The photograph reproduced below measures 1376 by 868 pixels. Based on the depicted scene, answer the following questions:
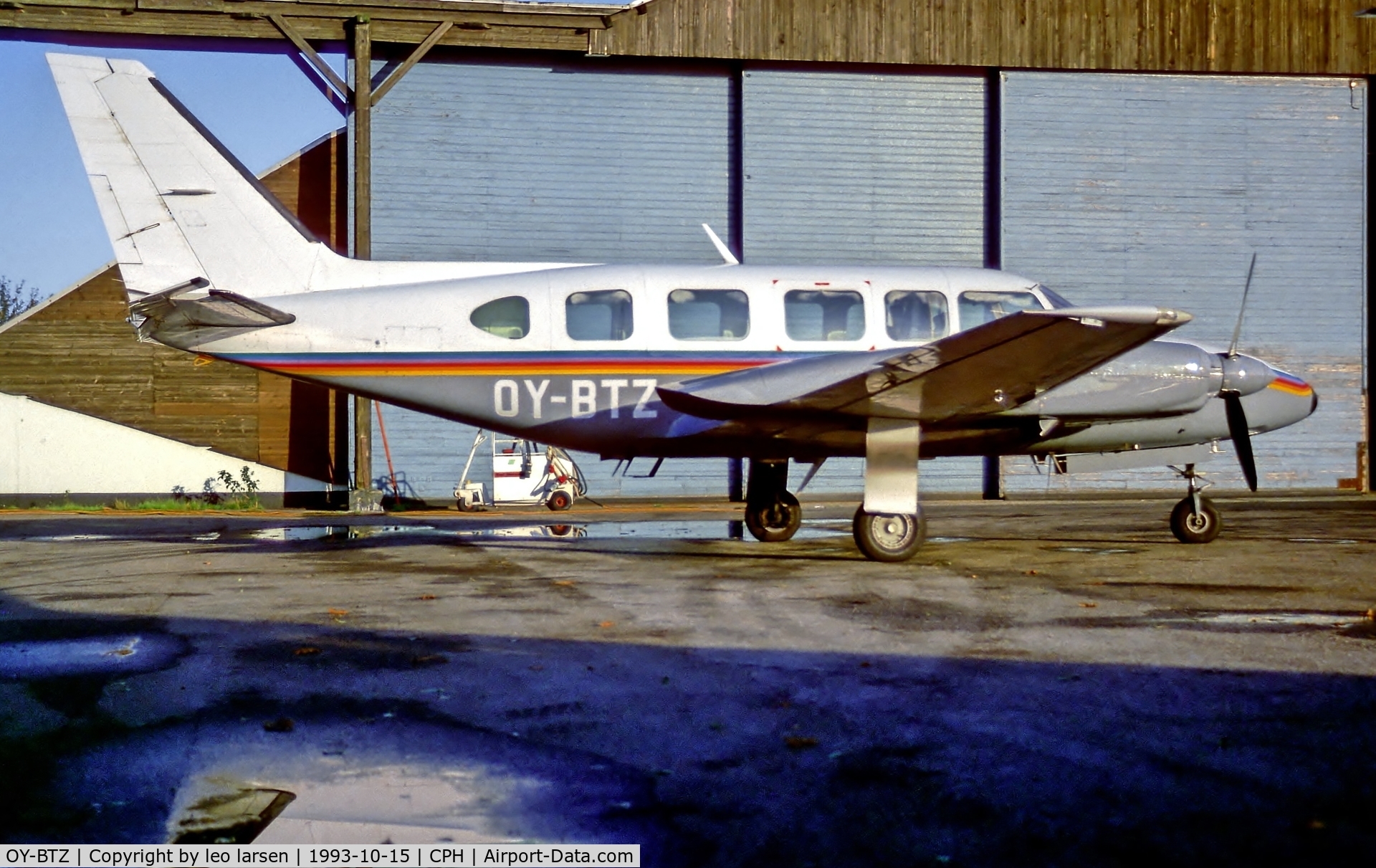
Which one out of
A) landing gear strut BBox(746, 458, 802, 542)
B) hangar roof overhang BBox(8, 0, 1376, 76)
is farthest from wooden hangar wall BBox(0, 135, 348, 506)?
landing gear strut BBox(746, 458, 802, 542)

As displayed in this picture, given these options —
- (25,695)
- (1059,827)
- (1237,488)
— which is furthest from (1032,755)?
(1237,488)

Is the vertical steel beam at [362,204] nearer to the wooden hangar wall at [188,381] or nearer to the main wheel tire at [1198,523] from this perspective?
the wooden hangar wall at [188,381]

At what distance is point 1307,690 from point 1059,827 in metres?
2.38

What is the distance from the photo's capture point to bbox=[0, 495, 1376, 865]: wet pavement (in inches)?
146

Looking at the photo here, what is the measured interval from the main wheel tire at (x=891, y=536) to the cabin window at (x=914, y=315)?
2.08 metres

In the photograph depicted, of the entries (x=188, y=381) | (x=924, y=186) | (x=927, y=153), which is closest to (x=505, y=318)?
(x=924, y=186)

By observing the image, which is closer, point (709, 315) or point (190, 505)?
point (709, 315)

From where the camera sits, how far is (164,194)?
37.2ft

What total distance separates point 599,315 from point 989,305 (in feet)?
13.5

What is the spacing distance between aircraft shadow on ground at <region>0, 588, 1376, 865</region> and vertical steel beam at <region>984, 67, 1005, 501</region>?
69.9 feet

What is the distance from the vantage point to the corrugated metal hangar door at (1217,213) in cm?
2702

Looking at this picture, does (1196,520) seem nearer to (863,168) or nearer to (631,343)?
(631,343)

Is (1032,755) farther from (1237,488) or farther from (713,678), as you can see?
(1237,488)

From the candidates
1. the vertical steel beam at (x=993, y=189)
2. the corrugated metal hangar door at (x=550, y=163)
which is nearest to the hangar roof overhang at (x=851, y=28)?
the vertical steel beam at (x=993, y=189)
